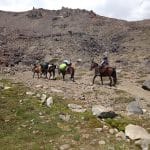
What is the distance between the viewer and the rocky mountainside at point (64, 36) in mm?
71000

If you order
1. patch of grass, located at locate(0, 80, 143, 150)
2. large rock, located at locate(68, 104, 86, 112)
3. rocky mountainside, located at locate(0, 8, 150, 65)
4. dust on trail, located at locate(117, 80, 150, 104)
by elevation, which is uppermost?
rocky mountainside, located at locate(0, 8, 150, 65)

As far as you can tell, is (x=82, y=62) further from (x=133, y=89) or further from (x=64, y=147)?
(x=64, y=147)

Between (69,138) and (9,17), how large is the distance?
7568 centimetres

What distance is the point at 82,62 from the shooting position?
2576 inches

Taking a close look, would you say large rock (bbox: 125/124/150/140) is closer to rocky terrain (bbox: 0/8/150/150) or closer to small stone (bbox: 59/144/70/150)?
rocky terrain (bbox: 0/8/150/150)

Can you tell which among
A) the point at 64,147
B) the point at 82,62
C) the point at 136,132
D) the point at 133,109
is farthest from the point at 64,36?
the point at 64,147

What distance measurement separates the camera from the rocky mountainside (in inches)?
2795

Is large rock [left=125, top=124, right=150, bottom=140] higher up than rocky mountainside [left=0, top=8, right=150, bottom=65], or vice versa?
rocky mountainside [left=0, top=8, right=150, bottom=65]

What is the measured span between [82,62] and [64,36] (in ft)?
48.0

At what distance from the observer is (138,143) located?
18.7 m

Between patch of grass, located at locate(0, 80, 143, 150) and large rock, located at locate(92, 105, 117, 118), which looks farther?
large rock, located at locate(92, 105, 117, 118)

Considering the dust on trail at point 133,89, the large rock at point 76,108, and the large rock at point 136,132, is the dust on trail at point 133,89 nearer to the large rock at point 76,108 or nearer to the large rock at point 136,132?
the large rock at point 76,108

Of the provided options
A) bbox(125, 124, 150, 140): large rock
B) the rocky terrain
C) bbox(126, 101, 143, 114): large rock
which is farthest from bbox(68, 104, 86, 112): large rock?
A: bbox(125, 124, 150, 140): large rock

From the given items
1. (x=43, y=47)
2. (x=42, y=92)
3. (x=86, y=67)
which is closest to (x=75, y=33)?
(x=43, y=47)
